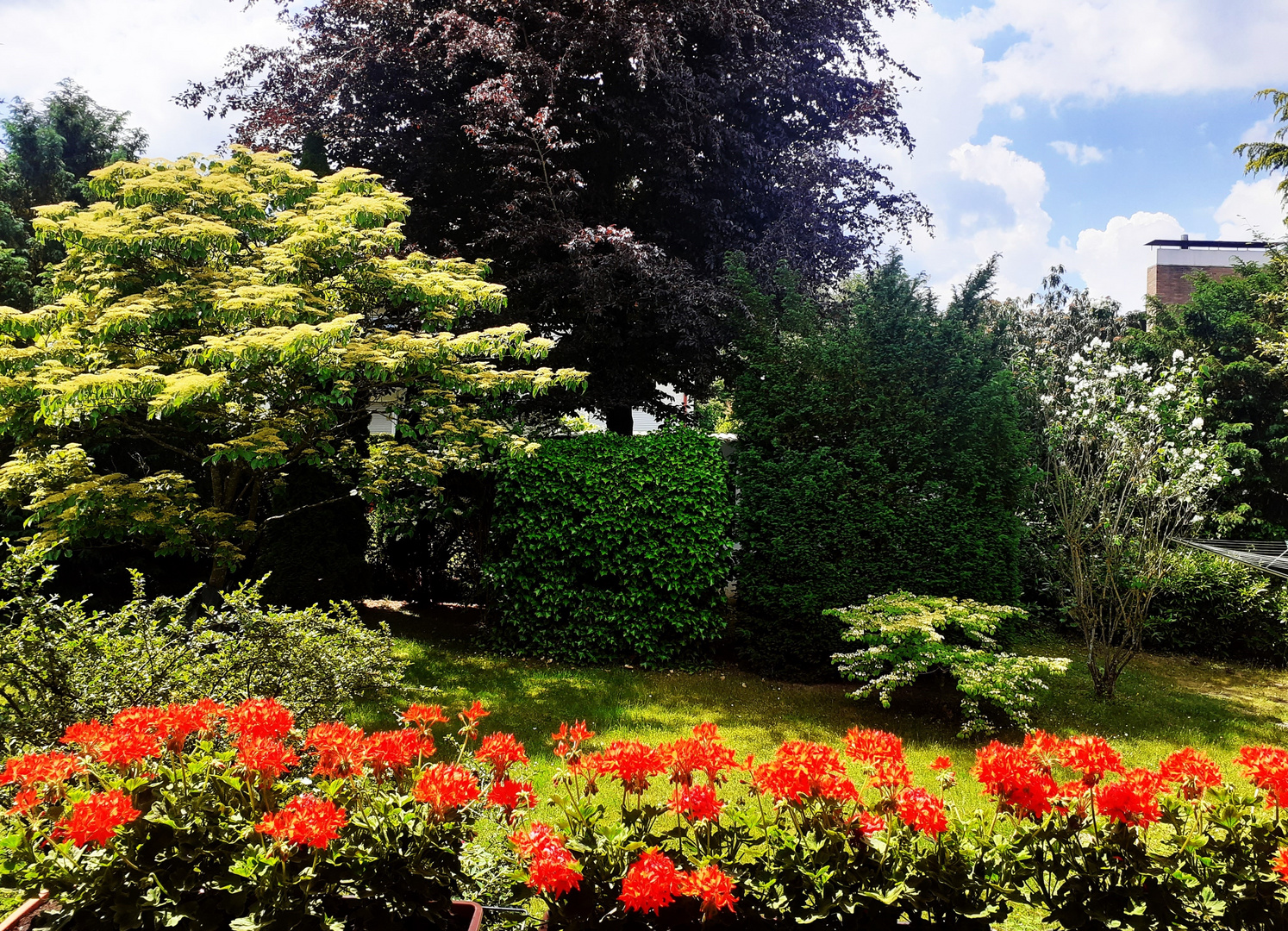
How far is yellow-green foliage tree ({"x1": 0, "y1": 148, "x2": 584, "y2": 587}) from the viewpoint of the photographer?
5492 millimetres

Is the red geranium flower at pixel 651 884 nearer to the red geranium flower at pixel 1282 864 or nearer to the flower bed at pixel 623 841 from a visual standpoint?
the flower bed at pixel 623 841

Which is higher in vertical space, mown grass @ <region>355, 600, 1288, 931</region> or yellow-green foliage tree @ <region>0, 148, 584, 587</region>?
yellow-green foliage tree @ <region>0, 148, 584, 587</region>

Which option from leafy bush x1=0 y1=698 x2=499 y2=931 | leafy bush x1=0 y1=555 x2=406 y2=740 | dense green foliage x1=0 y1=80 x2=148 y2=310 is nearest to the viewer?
leafy bush x1=0 y1=698 x2=499 y2=931

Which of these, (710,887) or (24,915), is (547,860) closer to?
(710,887)

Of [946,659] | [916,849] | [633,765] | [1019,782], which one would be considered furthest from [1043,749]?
[946,659]

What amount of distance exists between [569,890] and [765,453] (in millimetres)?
6005

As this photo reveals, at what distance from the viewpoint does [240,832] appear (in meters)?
2.24

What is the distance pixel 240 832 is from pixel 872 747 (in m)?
1.95

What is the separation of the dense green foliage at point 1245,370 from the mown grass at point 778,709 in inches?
257

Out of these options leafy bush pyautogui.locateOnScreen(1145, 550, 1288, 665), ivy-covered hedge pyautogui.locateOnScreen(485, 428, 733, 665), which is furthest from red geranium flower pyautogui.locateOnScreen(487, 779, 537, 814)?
leafy bush pyautogui.locateOnScreen(1145, 550, 1288, 665)

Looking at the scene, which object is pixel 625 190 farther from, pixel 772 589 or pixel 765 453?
pixel 772 589

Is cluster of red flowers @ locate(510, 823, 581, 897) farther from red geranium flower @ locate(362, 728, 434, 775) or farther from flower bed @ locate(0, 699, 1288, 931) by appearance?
red geranium flower @ locate(362, 728, 434, 775)

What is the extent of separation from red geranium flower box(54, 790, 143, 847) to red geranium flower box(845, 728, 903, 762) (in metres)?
2.11

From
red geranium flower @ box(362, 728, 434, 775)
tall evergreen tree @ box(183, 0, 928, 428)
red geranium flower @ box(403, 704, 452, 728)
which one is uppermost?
tall evergreen tree @ box(183, 0, 928, 428)
